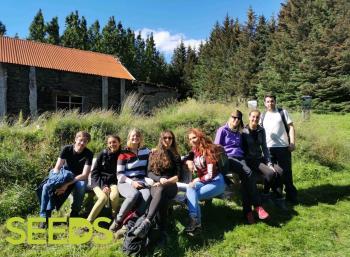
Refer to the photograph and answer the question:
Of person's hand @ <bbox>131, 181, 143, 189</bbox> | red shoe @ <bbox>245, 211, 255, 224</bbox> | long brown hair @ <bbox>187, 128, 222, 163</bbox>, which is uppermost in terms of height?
long brown hair @ <bbox>187, 128, 222, 163</bbox>

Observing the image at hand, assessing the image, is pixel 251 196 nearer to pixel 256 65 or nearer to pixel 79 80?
pixel 79 80

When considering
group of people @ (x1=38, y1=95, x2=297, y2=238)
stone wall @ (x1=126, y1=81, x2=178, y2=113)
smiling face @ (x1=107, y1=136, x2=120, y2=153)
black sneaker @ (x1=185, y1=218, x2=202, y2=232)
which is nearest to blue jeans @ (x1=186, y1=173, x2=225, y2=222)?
group of people @ (x1=38, y1=95, x2=297, y2=238)

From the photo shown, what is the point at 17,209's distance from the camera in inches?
189

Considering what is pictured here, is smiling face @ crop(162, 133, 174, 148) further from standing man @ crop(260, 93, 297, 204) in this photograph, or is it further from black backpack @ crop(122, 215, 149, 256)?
standing man @ crop(260, 93, 297, 204)

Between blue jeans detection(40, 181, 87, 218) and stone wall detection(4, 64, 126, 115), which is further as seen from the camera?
stone wall detection(4, 64, 126, 115)

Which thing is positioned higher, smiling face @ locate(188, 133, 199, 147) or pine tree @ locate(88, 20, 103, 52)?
pine tree @ locate(88, 20, 103, 52)

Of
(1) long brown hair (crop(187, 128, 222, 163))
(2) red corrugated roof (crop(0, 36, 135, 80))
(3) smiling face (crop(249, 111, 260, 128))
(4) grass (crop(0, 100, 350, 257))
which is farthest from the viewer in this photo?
(2) red corrugated roof (crop(0, 36, 135, 80))

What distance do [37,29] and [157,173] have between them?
28.6 metres

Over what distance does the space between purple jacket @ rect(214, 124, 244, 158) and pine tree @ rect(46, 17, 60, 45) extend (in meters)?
27.4

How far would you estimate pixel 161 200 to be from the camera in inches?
155

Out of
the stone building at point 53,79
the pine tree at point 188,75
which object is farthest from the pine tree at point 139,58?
the stone building at point 53,79

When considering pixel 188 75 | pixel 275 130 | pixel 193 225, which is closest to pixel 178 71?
pixel 188 75

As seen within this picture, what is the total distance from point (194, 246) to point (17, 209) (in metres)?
2.63

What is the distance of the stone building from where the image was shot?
1488cm
